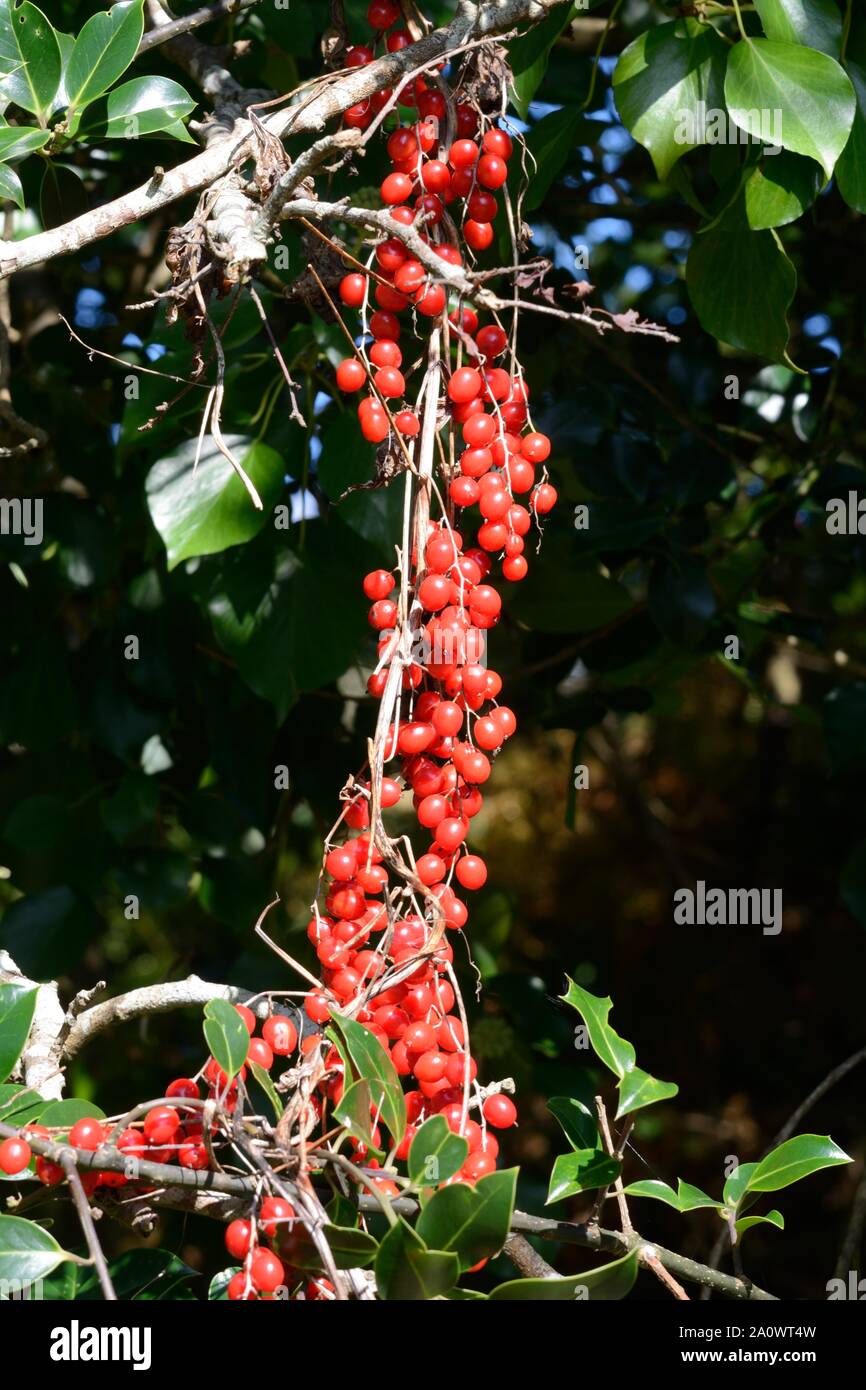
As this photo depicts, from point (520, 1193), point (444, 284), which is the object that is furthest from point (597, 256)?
point (444, 284)

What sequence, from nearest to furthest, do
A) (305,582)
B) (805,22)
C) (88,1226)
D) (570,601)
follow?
(88,1226)
(805,22)
(305,582)
(570,601)

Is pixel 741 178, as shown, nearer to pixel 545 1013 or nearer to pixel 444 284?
pixel 444 284

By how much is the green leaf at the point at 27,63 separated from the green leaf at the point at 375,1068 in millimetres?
567

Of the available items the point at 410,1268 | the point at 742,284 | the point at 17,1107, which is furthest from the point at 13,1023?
the point at 742,284

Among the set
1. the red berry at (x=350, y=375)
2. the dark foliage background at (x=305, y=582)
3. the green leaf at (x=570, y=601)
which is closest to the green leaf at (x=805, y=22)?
the dark foliage background at (x=305, y=582)

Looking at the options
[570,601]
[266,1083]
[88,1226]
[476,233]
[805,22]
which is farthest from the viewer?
[570,601]

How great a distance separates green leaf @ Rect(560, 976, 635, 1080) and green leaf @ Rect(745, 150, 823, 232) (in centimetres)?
46

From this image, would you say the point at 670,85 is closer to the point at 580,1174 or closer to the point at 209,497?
the point at 209,497

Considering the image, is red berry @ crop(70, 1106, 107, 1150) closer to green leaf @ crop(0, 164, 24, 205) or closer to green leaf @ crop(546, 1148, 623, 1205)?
green leaf @ crop(546, 1148, 623, 1205)

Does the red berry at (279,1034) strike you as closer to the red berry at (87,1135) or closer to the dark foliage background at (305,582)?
the red berry at (87,1135)

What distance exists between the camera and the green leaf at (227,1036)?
1.79ft

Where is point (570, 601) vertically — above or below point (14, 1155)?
above

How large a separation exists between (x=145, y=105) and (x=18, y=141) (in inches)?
3.2

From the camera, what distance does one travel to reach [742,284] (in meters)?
0.82
